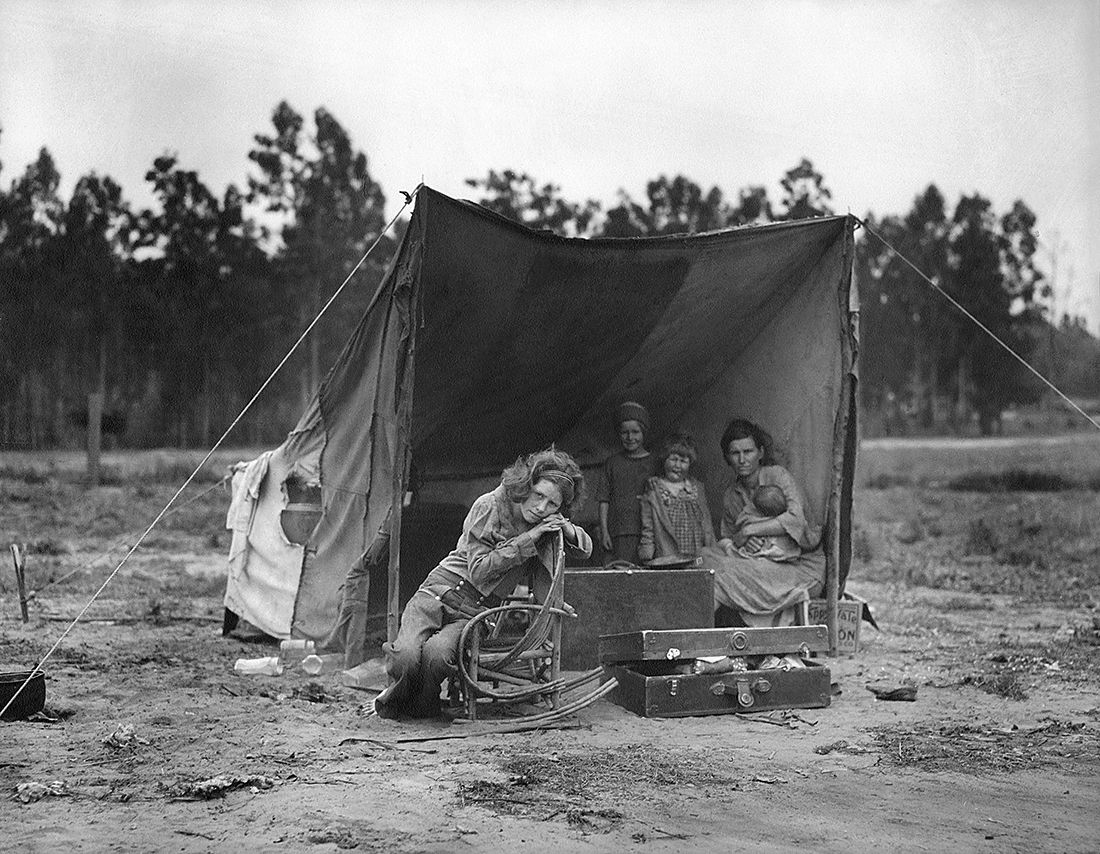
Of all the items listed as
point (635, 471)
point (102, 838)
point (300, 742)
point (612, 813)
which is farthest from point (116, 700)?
point (635, 471)

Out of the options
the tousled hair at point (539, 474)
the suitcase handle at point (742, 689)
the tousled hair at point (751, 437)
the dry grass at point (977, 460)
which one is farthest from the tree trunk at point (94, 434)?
the dry grass at point (977, 460)

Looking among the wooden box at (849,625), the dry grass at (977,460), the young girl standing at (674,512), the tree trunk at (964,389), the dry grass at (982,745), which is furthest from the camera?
the tree trunk at (964,389)

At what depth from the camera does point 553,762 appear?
428 centimetres

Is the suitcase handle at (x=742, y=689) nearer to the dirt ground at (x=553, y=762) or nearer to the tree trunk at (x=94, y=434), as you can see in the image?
the dirt ground at (x=553, y=762)

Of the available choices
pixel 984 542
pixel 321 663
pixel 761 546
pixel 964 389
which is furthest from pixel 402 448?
pixel 964 389

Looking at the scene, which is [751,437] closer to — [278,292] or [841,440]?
[841,440]

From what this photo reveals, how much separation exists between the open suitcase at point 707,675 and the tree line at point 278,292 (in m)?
8.60

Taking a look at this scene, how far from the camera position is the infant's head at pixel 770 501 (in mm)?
6793

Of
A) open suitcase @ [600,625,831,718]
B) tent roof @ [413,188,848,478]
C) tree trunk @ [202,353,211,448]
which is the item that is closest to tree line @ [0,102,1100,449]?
tree trunk @ [202,353,211,448]

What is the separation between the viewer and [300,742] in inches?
179

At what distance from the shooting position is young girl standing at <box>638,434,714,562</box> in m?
6.96

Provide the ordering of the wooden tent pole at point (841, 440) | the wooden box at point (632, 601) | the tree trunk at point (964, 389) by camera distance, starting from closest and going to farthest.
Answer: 1. the wooden box at point (632, 601)
2. the wooden tent pole at point (841, 440)
3. the tree trunk at point (964, 389)

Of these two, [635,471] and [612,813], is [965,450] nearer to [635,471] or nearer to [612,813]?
[635,471]

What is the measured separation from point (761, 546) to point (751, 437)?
0.77 meters
